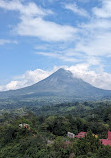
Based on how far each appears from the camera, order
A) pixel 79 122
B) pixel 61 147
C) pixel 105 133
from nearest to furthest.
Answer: pixel 61 147 < pixel 105 133 < pixel 79 122

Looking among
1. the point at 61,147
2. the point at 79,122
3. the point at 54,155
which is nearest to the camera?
the point at 54,155

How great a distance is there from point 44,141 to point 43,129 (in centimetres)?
1090

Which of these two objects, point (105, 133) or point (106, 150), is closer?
point (106, 150)

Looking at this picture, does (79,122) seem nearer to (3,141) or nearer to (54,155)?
(3,141)

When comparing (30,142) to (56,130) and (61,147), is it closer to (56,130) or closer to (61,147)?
(61,147)

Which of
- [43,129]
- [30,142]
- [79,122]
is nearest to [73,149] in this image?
[30,142]

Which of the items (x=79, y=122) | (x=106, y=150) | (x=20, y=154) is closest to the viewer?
(x=106, y=150)

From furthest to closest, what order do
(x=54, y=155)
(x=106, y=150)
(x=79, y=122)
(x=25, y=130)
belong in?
(x=79, y=122)
(x=25, y=130)
(x=54, y=155)
(x=106, y=150)

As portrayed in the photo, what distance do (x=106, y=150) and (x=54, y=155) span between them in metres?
4.88

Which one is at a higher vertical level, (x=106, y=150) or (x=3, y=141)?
(x=106, y=150)

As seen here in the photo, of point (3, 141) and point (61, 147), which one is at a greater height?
point (61, 147)

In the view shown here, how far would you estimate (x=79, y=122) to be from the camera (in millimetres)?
35438

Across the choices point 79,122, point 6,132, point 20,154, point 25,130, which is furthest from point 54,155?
point 79,122

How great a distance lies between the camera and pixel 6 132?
2733 cm
